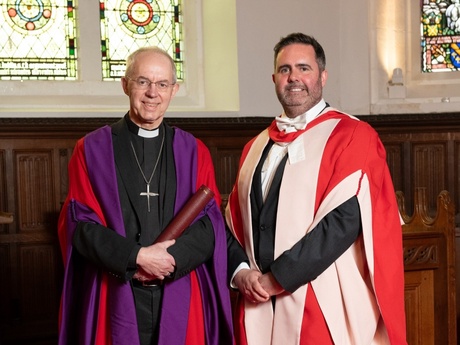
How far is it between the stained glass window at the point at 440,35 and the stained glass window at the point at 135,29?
2473 mm

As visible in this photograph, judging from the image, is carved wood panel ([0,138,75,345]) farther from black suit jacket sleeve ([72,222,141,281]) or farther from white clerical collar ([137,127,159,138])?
black suit jacket sleeve ([72,222,141,281])

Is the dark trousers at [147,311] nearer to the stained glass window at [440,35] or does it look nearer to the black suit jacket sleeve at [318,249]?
the black suit jacket sleeve at [318,249]

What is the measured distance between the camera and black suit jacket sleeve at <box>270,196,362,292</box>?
124 inches

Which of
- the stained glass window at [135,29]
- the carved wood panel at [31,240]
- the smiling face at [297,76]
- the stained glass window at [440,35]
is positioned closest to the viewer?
the smiling face at [297,76]

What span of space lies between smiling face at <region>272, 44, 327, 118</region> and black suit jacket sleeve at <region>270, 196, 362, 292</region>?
0.51 m

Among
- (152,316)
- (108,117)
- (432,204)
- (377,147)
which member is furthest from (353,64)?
(152,316)

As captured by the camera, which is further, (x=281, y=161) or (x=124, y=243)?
(x=281, y=161)

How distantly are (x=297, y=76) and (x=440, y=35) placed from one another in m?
4.79

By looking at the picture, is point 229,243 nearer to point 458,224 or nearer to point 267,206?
point 267,206

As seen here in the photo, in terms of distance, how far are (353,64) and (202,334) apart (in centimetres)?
462

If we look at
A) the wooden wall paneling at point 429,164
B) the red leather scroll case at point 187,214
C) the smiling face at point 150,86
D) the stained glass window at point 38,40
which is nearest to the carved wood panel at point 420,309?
the red leather scroll case at point 187,214

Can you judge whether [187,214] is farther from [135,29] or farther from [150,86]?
[135,29]

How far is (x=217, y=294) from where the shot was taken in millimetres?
3371

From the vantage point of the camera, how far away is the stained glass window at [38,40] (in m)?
6.96
